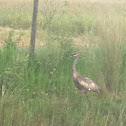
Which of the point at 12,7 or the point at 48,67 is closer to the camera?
the point at 48,67

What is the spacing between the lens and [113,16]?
17.3ft

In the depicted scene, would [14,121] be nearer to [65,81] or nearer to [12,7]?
[65,81]

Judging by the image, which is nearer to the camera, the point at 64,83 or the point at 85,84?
the point at 85,84

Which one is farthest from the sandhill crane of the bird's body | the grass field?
the grass field

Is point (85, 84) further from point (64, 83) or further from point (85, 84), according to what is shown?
point (64, 83)

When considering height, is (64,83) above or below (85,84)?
below

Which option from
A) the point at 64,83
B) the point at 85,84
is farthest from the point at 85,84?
the point at 64,83

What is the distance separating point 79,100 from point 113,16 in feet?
5.89

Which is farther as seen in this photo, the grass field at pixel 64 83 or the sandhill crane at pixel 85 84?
the sandhill crane at pixel 85 84

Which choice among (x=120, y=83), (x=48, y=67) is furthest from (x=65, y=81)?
(x=120, y=83)

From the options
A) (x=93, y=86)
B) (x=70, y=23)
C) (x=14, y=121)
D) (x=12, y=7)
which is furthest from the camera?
(x=12, y=7)

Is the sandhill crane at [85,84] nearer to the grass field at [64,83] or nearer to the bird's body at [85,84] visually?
the bird's body at [85,84]

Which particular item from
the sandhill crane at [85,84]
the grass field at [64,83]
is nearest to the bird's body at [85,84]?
the sandhill crane at [85,84]

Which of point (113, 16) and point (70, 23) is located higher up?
point (113, 16)
